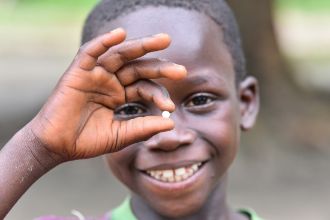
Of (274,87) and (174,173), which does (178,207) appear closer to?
(174,173)

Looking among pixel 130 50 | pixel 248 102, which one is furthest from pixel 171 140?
pixel 248 102

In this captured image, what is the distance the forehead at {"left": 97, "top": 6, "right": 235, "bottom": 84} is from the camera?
2.37 metres

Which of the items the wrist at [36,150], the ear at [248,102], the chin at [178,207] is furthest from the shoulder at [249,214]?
the wrist at [36,150]

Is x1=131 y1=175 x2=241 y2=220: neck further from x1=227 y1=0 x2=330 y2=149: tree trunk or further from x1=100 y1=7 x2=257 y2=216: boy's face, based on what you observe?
x1=227 y1=0 x2=330 y2=149: tree trunk

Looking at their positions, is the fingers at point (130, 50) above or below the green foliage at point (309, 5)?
above

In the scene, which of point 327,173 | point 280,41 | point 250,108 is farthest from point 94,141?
point 280,41

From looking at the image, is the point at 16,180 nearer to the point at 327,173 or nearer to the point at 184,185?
the point at 184,185

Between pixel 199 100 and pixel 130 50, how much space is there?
495 millimetres

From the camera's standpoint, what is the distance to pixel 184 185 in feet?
7.68

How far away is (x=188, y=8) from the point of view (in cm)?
248

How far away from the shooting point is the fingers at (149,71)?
1935 mm

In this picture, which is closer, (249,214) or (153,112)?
(153,112)

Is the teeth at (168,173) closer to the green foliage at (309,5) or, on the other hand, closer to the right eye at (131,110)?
the right eye at (131,110)

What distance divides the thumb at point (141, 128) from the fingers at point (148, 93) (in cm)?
4
